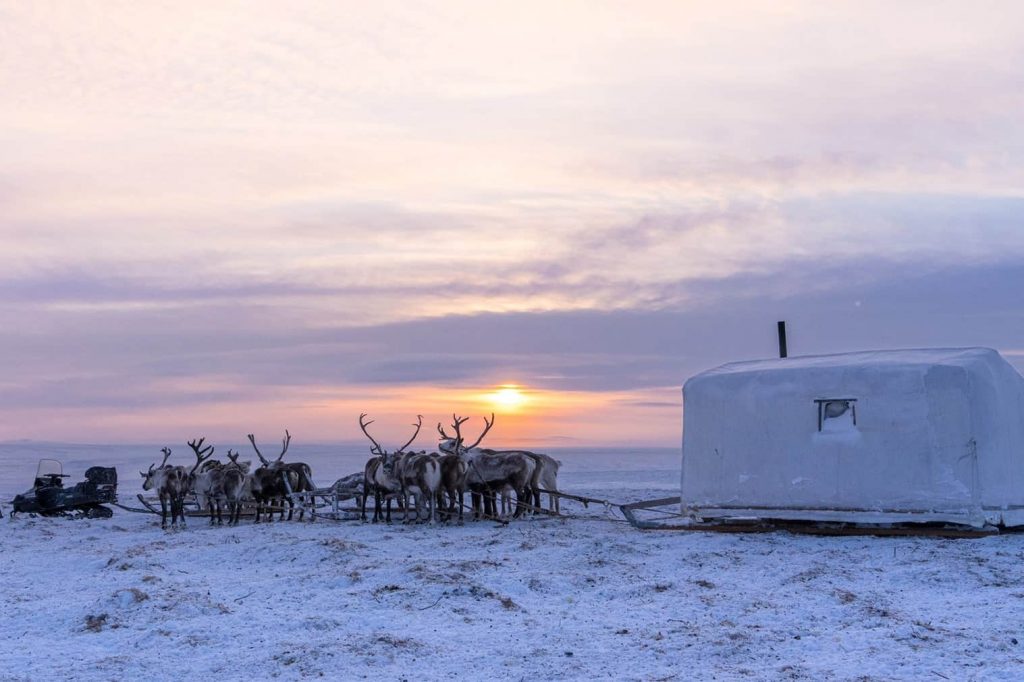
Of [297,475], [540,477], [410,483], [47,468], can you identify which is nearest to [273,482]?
[297,475]

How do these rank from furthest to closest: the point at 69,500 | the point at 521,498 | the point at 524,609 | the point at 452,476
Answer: the point at 69,500 < the point at 521,498 < the point at 452,476 < the point at 524,609

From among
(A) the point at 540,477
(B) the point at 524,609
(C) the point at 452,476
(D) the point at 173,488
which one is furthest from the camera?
(A) the point at 540,477

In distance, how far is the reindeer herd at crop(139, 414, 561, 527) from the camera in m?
24.1

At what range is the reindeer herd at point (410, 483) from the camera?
24.1 m

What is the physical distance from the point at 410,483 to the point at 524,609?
1138 centimetres

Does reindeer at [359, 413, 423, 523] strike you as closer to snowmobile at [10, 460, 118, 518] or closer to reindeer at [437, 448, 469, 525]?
reindeer at [437, 448, 469, 525]

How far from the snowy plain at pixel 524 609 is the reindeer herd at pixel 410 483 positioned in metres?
4.15

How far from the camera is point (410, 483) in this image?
2420cm

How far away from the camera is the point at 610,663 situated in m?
10.6

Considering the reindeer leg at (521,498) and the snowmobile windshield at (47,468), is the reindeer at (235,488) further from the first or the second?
the snowmobile windshield at (47,468)

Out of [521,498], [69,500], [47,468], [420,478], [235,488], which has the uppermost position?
[47,468]

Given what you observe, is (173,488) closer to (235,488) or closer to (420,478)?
(235,488)

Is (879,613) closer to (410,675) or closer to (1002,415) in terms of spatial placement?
(410,675)

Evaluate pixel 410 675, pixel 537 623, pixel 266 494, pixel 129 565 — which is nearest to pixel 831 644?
pixel 537 623
